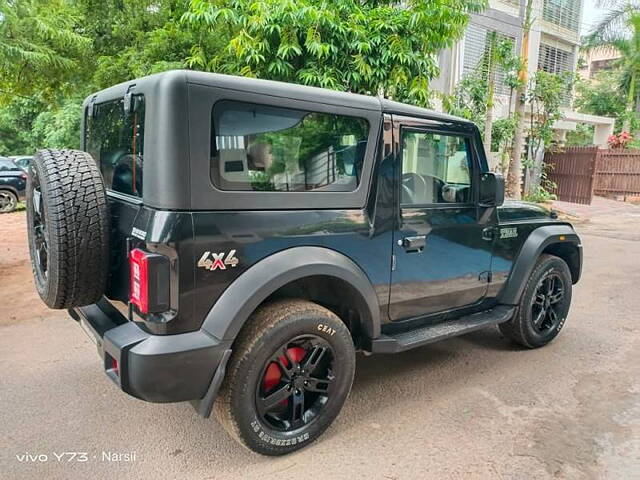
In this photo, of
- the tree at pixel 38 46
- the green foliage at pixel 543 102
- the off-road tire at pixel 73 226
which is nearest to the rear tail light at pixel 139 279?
the off-road tire at pixel 73 226

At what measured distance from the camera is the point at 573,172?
53.4 ft

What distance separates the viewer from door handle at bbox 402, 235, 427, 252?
307 cm

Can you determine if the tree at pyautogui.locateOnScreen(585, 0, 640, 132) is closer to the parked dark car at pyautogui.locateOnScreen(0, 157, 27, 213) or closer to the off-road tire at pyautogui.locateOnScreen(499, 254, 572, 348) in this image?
the off-road tire at pyautogui.locateOnScreen(499, 254, 572, 348)

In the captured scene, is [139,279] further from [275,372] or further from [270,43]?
[270,43]

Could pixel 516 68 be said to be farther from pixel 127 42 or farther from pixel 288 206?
pixel 288 206

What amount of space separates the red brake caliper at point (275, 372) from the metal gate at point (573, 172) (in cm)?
1537

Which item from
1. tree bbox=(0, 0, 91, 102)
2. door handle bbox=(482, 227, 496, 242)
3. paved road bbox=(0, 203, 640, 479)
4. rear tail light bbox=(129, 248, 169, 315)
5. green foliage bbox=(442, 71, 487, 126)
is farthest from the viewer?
green foliage bbox=(442, 71, 487, 126)

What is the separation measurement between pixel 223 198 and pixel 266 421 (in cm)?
121

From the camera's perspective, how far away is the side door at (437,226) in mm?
3076

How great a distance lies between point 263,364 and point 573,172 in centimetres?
1657

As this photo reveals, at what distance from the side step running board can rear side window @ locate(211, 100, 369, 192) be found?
99cm

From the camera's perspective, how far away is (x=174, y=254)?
2184mm

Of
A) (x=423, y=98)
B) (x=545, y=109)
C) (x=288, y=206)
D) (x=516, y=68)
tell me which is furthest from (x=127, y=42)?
(x=545, y=109)

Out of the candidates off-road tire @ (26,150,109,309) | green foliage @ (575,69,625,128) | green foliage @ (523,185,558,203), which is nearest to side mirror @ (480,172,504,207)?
off-road tire @ (26,150,109,309)
